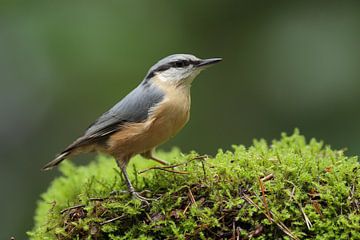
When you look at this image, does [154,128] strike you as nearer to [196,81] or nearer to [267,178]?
[267,178]

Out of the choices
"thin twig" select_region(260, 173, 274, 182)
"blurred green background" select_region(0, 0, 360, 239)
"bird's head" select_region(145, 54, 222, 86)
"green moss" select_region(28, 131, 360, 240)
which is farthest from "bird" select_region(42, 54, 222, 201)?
"blurred green background" select_region(0, 0, 360, 239)

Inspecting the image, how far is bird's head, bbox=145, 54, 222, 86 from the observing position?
427cm

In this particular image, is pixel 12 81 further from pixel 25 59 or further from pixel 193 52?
pixel 193 52

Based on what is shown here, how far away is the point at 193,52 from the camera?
7.61m

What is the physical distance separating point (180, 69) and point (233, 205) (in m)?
1.60

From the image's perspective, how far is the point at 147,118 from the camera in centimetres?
398

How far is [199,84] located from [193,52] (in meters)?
0.62

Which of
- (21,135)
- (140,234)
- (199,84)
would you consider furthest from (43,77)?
(140,234)

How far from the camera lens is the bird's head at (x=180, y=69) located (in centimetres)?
427

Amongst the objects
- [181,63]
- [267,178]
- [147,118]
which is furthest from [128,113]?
[267,178]

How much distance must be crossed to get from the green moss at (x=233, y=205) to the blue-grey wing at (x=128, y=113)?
1.84ft

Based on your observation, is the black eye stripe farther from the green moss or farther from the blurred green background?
the blurred green background

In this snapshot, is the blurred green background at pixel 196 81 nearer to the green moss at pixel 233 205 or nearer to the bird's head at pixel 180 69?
the bird's head at pixel 180 69

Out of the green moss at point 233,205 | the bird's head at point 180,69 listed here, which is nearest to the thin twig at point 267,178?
the green moss at point 233,205
